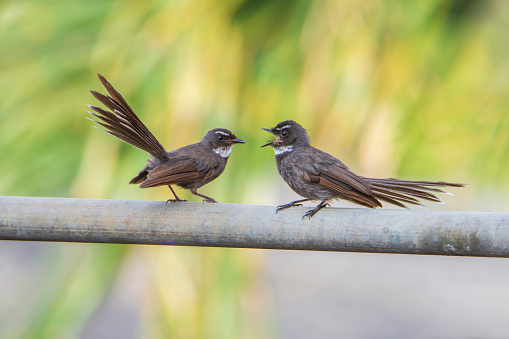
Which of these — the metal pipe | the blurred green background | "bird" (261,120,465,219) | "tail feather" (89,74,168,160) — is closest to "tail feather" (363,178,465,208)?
"bird" (261,120,465,219)

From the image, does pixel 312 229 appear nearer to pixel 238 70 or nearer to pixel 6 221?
pixel 6 221

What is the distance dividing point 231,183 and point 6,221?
1.38 m

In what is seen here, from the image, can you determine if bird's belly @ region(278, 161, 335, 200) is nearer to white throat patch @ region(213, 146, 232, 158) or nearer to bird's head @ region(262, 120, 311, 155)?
bird's head @ region(262, 120, 311, 155)

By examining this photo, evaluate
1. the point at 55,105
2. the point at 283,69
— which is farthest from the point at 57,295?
the point at 283,69

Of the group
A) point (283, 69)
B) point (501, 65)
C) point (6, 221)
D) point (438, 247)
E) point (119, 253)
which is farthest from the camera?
point (119, 253)

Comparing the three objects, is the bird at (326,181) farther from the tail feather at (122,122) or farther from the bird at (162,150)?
the tail feather at (122,122)

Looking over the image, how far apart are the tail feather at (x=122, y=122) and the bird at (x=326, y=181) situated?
511 millimetres

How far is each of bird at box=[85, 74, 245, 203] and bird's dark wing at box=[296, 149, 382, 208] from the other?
1.13ft

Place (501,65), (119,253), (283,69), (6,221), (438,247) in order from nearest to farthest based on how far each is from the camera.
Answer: (438,247)
(6,221)
(501,65)
(283,69)
(119,253)

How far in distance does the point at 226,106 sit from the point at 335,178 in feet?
2.53

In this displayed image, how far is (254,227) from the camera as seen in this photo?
154 centimetres

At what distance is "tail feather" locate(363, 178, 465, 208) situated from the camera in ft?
6.30

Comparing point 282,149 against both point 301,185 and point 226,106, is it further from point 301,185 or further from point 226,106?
point 226,106

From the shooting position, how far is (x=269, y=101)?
279cm
